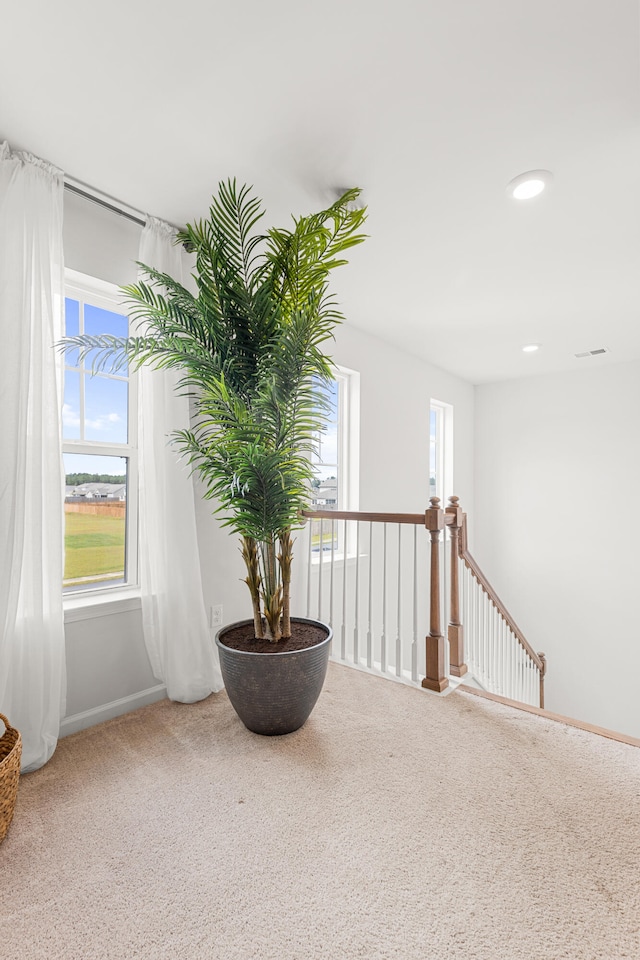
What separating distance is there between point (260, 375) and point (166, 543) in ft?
3.10

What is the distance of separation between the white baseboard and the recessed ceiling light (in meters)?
2.86

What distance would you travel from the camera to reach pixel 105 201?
7.47ft

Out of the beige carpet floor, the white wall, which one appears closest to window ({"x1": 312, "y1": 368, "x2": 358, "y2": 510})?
the beige carpet floor

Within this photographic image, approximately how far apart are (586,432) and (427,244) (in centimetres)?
318

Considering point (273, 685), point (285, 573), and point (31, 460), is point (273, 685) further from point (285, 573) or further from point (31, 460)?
point (31, 460)

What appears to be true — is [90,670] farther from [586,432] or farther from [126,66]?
[586,432]

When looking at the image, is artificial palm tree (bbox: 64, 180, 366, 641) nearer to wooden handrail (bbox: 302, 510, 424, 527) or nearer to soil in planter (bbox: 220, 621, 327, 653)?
soil in planter (bbox: 220, 621, 327, 653)

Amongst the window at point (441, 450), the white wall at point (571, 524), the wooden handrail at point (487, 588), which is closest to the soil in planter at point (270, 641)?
the wooden handrail at point (487, 588)

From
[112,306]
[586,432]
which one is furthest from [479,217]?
[586,432]

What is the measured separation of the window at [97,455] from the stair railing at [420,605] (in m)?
1.09

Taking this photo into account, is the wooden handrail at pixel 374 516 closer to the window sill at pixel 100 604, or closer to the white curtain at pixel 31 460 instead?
the window sill at pixel 100 604

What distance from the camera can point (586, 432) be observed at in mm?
4945

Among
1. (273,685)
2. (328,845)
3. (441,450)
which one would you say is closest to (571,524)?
(441,450)

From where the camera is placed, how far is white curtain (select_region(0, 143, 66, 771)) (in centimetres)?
187
